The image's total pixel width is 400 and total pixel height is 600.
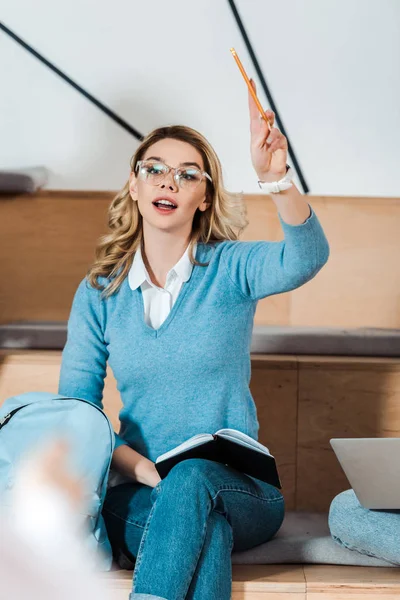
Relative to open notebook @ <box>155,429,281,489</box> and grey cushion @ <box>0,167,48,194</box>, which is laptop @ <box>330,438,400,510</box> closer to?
open notebook @ <box>155,429,281,489</box>

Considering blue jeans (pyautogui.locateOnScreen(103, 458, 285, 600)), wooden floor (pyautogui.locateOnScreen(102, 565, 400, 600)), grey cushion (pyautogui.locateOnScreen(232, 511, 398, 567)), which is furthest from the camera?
grey cushion (pyautogui.locateOnScreen(232, 511, 398, 567))

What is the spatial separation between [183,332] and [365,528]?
0.46 meters

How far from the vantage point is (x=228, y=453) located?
1470 millimetres

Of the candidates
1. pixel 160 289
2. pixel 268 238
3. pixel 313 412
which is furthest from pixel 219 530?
pixel 268 238

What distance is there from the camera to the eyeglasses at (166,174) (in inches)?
61.9

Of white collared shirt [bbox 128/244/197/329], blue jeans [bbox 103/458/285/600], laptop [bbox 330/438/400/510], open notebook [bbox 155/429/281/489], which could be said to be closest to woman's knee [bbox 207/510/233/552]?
blue jeans [bbox 103/458/285/600]

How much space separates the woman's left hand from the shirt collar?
1.04ft

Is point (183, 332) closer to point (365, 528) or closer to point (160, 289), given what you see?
point (160, 289)

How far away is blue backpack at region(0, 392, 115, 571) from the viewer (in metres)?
1.40

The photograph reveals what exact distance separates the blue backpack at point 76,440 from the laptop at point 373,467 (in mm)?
385

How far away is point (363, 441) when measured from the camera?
136 cm

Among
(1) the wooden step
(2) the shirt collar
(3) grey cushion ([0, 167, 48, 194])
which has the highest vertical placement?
(2) the shirt collar

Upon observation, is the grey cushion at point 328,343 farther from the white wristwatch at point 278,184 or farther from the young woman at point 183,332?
the white wristwatch at point 278,184

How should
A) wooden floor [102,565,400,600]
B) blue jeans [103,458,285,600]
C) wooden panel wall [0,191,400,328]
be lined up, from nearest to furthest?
blue jeans [103,458,285,600] → wooden floor [102,565,400,600] → wooden panel wall [0,191,400,328]
